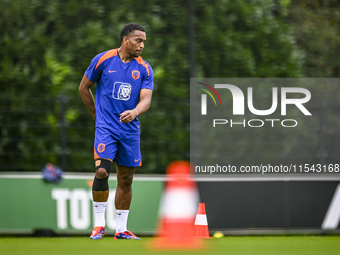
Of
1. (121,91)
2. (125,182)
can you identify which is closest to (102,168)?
(125,182)

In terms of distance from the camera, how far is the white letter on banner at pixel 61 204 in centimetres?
→ 582

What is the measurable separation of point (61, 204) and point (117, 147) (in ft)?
5.26

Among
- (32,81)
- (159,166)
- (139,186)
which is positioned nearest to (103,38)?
(32,81)

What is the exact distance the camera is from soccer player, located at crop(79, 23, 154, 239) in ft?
14.8

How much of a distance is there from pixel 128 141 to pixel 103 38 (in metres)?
3.31

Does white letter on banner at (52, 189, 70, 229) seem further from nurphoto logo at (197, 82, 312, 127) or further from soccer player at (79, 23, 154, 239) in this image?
nurphoto logo at (197, 82, 312, 127)

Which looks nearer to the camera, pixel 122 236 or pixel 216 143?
pixel 122 236

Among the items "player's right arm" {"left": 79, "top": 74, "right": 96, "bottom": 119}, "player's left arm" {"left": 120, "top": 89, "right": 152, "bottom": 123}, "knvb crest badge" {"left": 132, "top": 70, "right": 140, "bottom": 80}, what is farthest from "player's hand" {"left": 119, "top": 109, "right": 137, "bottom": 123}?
"player's right arm" {"left": 79, "top": 74, "right": 96, "bottom": 119}

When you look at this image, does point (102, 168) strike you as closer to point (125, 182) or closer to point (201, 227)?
point (125, 182)

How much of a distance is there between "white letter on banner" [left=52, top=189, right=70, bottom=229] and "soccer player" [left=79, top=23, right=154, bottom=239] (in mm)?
1292

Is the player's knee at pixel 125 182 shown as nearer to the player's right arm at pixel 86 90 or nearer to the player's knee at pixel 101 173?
the player's knee at pixel 101 173

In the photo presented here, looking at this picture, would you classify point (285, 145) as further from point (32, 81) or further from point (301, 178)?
point (32, 81)

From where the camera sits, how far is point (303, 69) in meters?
7.94

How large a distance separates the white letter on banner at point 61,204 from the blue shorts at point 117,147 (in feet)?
4.79
